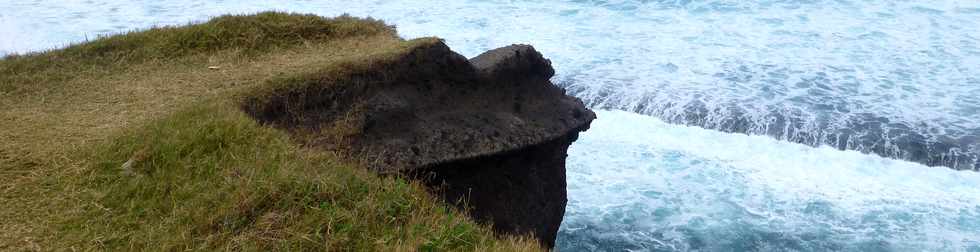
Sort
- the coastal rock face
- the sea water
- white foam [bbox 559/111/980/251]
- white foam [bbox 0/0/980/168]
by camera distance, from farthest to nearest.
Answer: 1. white foam [bbox 0/0/980/168]
2. the sea water
3. white foam [bbox 559/111/980/251]
4. the coastal rock face

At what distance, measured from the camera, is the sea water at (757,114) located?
10.5 m

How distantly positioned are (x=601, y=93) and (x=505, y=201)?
629cm

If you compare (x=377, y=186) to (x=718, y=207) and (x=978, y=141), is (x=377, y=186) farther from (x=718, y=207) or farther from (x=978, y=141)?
(x=978, y=141)

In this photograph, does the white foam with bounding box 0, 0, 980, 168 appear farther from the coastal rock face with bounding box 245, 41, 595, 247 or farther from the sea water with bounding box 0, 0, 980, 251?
the coastal rock face with bounding box 245, 41, 595, 247

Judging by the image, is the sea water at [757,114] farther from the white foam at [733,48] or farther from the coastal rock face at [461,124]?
the coastal rock face at [461,124]

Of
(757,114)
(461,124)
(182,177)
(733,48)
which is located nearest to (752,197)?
(757,114)

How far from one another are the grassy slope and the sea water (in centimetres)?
492

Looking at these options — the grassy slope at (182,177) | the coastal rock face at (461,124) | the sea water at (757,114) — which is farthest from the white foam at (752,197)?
the grassy slope at (182,177)

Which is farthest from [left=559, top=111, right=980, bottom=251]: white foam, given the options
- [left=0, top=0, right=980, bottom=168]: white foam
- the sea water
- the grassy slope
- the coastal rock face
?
the grassy slope

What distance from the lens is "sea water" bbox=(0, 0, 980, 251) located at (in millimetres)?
10477

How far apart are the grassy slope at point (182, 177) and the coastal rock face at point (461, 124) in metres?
0.30

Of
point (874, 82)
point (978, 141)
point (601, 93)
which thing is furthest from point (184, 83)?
point (874, 82)

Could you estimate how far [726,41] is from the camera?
1716cm

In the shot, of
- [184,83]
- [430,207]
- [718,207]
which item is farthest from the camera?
[718,207]
